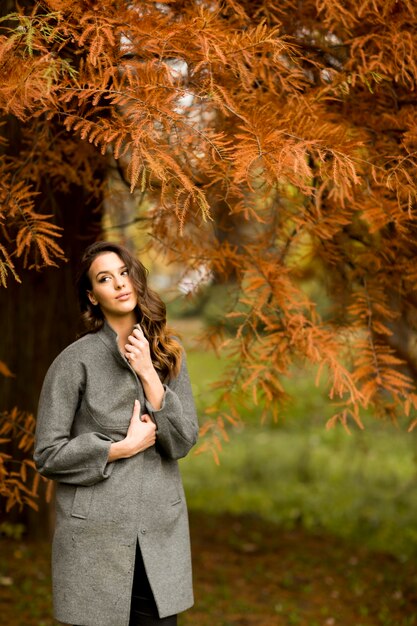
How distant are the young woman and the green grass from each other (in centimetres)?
247

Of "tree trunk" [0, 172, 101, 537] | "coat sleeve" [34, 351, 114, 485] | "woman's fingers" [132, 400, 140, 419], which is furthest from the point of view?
"tree trunk" [0, 172, 101, 537]

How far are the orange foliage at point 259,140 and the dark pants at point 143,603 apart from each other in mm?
642

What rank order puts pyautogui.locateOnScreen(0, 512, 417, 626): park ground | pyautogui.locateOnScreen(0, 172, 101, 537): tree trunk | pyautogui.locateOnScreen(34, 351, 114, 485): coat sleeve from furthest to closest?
pyautogui.locateOnScreen(0, 172, 101, 537): tree trunk, pyautogui.locateOnScreen(0, 512, 417, 626): park ground, pyautogui.locateOnScreen(34, 351, 114, 485): coat sleeve

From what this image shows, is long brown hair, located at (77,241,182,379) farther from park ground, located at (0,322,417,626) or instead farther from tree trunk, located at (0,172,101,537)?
tree trunk, located at (0,172,101,537)

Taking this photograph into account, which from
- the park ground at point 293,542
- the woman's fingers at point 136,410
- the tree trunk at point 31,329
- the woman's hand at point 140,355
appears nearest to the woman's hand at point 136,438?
the woman's fingers at point 136,410

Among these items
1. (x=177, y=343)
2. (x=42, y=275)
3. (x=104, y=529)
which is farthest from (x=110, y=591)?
(x=42, y=275)

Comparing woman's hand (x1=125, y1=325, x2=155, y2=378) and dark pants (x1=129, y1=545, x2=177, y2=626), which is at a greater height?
woman's hand (x1=125, y1=325, x2=155, y2=378)

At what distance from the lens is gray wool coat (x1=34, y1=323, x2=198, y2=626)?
238 centimetres

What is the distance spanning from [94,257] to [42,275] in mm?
2153

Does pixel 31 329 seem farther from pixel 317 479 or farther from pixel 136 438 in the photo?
pixel 317 479

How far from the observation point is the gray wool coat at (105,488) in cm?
238

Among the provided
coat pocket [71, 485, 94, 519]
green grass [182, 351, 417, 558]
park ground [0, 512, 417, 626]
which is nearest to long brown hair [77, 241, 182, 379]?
coat pocket [71, 485, 94, 519]

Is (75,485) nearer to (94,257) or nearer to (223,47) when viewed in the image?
(94,257)

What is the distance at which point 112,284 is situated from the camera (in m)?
2.49
